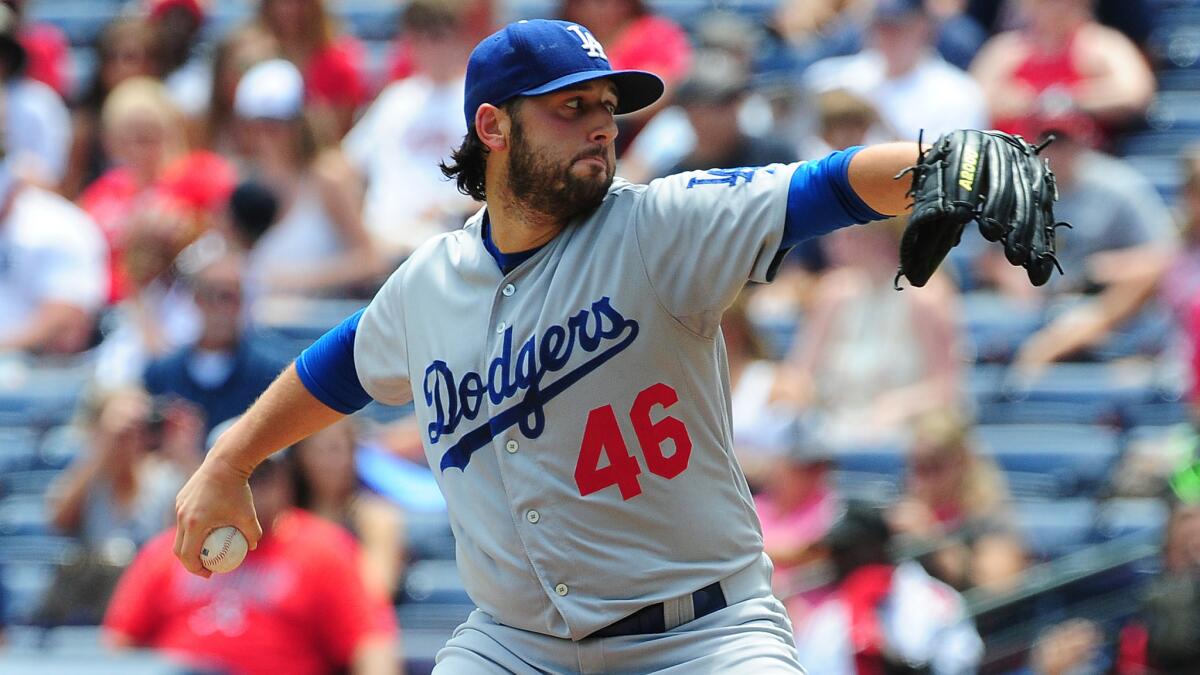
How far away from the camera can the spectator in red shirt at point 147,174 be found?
8.75 m

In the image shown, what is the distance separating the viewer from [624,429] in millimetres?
3477

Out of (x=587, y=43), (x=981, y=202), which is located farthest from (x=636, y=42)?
(x=981, y=202)

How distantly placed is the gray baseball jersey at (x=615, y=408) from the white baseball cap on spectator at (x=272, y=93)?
196 inches

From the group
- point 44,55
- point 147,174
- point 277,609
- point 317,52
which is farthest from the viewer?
point 44,55

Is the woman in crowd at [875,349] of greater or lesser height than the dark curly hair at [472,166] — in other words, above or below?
below

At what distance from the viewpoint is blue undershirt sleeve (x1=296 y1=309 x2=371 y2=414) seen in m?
3.91

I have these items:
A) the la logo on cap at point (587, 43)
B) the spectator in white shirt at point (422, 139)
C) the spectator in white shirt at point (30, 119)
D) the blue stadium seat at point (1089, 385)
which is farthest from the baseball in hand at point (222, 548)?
the spectator in white shirt at point (30, 119)

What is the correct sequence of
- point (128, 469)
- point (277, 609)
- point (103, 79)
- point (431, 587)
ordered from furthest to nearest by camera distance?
point (103, 79)
point (128, 469)
point (431, 587)
point (277, 609)

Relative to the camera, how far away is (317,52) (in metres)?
9.31

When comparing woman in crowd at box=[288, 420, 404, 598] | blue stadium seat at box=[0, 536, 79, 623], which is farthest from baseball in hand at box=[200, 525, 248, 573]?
blue stadium seat at box=[0, 536, 79, 623]

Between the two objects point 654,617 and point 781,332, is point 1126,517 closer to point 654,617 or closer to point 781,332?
point 781,332

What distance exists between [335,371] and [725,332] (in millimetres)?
Result: 3238

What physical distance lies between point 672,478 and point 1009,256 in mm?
775

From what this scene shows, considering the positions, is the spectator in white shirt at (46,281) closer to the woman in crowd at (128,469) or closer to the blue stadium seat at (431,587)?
the woman in crowd at (128,469)
